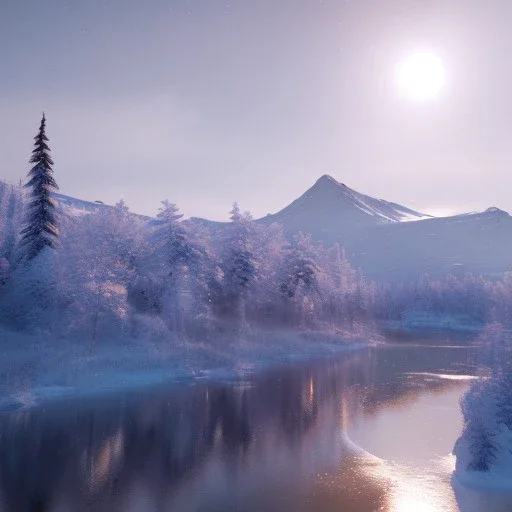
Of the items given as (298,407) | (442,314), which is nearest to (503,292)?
(442,314)

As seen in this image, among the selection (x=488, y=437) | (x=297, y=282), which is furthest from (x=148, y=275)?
(x=488, y=437)

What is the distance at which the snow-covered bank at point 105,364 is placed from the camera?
38.1m

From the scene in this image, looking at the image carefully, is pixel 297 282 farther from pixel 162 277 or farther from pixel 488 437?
pixel 488 437

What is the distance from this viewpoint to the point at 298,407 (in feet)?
125

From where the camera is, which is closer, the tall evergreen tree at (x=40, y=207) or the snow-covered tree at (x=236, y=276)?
the tall evergreen tree at (x=40, y=207)

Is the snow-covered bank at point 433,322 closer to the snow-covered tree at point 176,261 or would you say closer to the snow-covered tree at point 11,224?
the snow-covered tree at point 176,261

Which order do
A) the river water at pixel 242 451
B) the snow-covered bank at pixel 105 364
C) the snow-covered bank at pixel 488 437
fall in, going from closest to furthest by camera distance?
the river water at pixel 242 451
the snow-covered bank at pixel 488 437
the snow-covered bank at pixel 105 364

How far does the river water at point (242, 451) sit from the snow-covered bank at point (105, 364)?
2.69 m

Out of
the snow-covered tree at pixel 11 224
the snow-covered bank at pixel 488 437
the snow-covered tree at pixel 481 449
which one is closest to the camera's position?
the snow-covered bank at pixel 488 437

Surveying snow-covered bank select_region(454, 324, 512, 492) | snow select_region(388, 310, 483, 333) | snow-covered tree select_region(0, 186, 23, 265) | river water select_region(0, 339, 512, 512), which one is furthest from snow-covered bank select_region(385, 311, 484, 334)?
snow-covered bank select_region(454, 324, 512, 492)

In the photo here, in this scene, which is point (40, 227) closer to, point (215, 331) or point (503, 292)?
point (215, 331)

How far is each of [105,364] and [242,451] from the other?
64.0 ft

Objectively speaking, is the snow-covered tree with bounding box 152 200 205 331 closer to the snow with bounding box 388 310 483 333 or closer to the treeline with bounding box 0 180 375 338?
the treeline with bounding box 0 180 375 338

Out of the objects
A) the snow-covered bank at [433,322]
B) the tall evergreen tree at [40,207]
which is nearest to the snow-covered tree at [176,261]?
the tall evergreen tree at [40,207]
